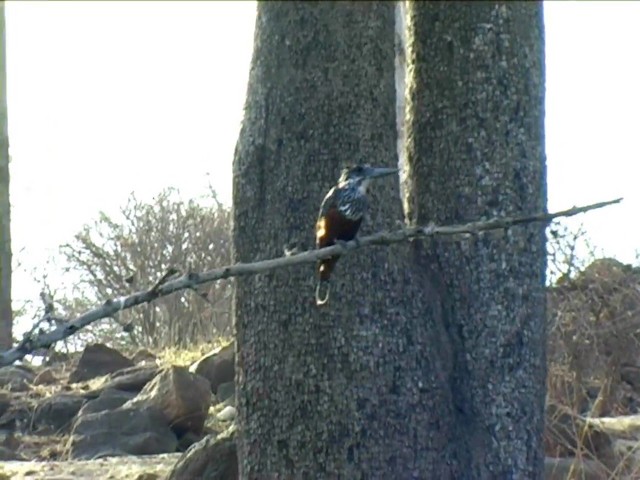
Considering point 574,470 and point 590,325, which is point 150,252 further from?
point 574,470

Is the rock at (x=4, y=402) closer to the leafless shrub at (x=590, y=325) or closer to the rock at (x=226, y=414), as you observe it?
the rock at (x=226, y=414)

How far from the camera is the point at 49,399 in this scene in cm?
1147

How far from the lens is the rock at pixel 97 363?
12750mm

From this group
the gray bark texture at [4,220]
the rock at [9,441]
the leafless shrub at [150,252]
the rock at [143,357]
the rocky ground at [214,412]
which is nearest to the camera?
the rocky ground at [214,412]

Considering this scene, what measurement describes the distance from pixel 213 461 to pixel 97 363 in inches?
243

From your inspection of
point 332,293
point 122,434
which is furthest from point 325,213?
point 122,434

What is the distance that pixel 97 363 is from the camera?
12938mm

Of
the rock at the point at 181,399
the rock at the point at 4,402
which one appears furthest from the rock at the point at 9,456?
the rock at the point at 4,402

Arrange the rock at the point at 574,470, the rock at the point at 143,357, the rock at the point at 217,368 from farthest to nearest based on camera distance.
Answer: the rock at the point at 143,357
the rock at the point at 217,368
the rock at the point at 574,470

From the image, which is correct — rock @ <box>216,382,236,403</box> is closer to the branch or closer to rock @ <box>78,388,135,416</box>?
rock @ <box>78,388,135,416</box>

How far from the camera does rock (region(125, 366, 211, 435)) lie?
9.70m

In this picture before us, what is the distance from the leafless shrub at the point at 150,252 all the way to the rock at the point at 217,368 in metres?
4.84

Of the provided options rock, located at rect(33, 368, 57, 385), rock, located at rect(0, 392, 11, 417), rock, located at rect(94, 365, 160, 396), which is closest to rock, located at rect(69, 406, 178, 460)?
rock, located at rect(94, 365, 160, 396)

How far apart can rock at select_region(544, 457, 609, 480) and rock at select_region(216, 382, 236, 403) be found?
4.15 metres
